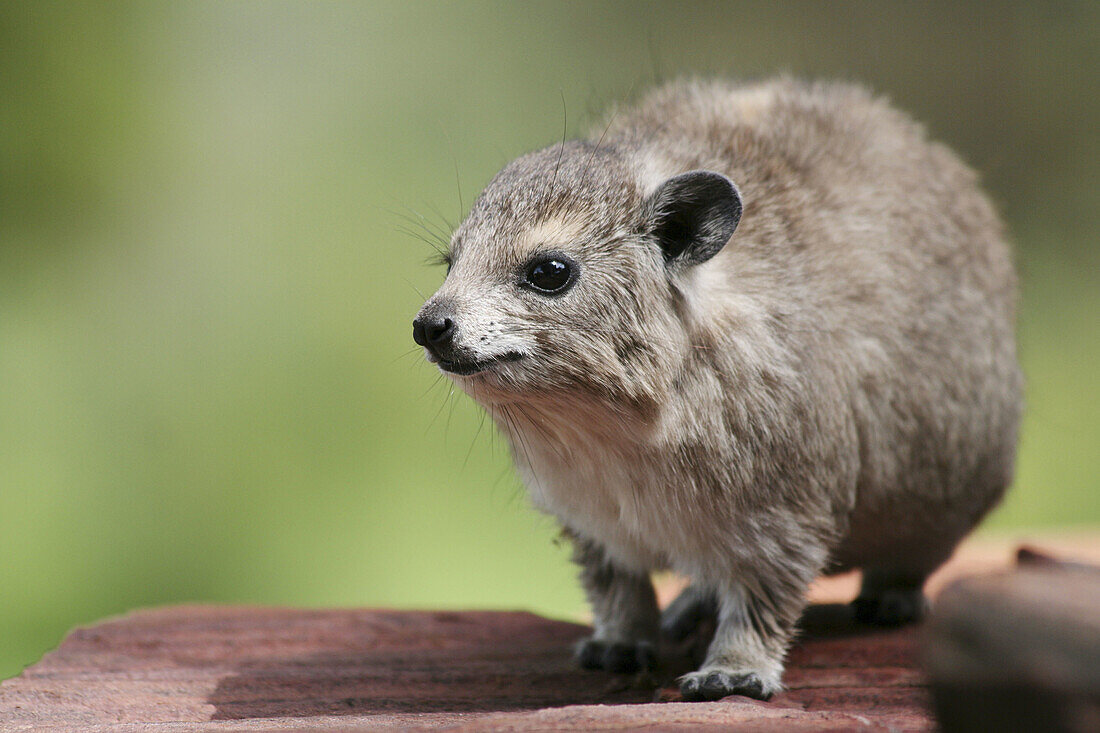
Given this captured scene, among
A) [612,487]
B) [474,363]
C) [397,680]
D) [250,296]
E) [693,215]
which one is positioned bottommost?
[397,680]

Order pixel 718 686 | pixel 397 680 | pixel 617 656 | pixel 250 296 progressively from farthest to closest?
pixel 250 296 < pixel 617 656 < pixel 397 680 < pixel 718 686

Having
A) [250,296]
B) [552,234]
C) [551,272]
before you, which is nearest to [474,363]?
[551,272]

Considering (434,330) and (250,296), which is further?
(250,296)

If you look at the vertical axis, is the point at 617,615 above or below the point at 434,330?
below

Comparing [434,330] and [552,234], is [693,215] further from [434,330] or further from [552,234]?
[434,330]

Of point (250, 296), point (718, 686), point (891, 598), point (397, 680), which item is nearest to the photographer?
point (718, 686)

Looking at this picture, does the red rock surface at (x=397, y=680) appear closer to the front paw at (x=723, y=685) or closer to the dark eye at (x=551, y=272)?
the front paw at (x=723, y=685)

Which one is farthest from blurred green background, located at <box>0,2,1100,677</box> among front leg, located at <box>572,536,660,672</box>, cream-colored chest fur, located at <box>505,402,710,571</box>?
cream-colored chest fur, located at <box>505,402,710,571</box>
